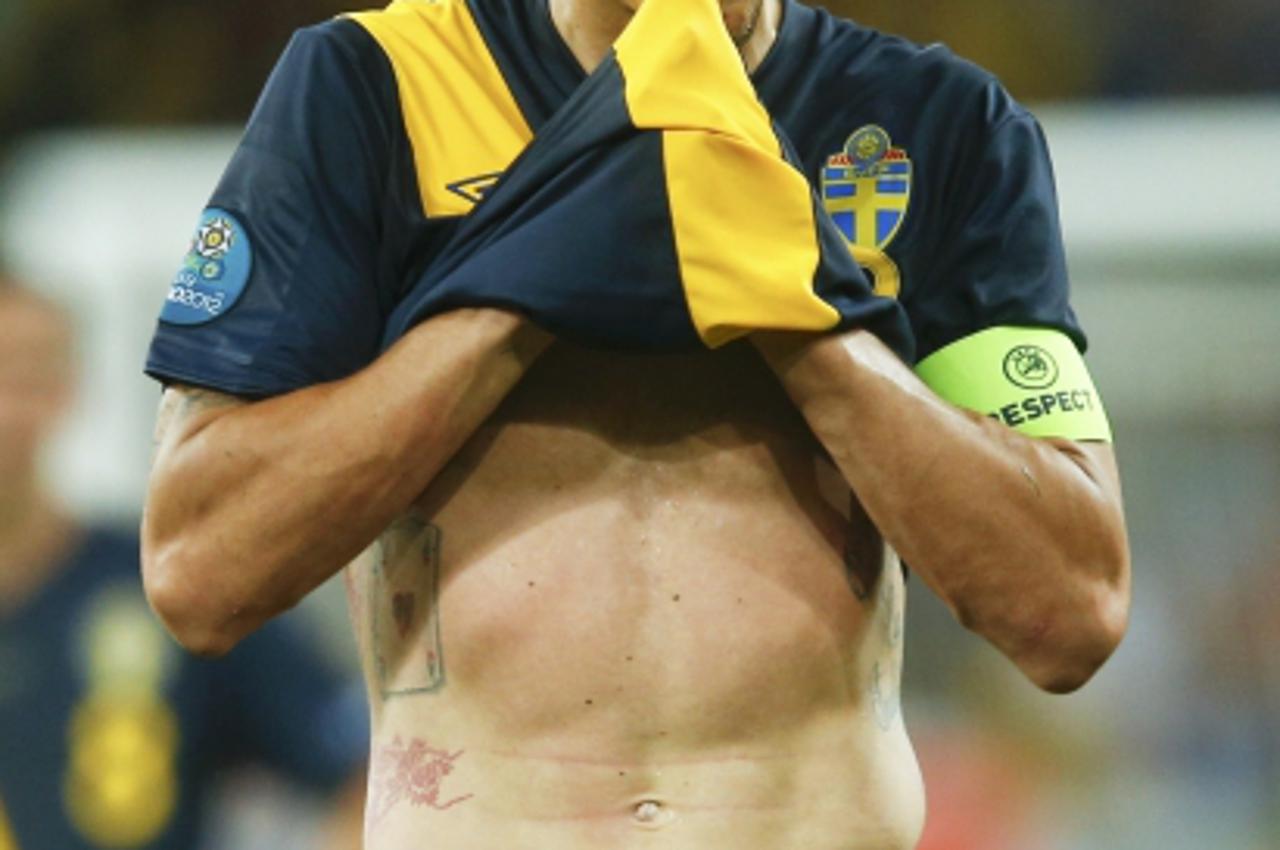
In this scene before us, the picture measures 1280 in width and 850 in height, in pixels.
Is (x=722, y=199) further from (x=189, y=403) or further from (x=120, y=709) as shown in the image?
(x=120, y=709)

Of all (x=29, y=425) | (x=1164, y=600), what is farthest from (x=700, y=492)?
(x=1164, y=600)

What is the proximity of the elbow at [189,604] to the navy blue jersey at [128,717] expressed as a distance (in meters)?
0.87

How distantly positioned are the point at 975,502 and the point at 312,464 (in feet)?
1.11

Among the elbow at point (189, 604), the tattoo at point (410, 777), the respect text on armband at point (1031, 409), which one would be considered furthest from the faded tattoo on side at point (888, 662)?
the elbow at point (189, 604)

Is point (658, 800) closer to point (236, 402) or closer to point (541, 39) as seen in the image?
point (236, 402)

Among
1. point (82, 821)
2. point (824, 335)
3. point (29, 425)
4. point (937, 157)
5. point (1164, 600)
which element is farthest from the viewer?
point (1164, 600)

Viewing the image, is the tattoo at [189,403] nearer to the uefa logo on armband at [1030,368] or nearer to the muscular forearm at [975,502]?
the muscular forearm at [975,502]

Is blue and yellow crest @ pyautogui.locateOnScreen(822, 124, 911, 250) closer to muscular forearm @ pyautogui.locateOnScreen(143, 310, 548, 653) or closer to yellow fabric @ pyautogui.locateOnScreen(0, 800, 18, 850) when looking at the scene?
muscular forearm @ pyautogui.locateOnScreen(143, 310, 548, 653)

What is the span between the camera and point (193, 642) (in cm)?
110

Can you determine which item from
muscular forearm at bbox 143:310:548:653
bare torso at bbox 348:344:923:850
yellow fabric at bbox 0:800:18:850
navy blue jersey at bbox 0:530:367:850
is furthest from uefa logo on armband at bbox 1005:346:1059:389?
yellow fabric at bbox 0:800:18:850

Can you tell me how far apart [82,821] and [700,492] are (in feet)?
3.72

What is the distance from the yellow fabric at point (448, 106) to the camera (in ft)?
3.80

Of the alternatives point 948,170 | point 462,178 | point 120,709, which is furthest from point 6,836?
point 948,170

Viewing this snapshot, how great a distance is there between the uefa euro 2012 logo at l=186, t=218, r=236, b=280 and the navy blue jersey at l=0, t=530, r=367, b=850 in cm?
89
